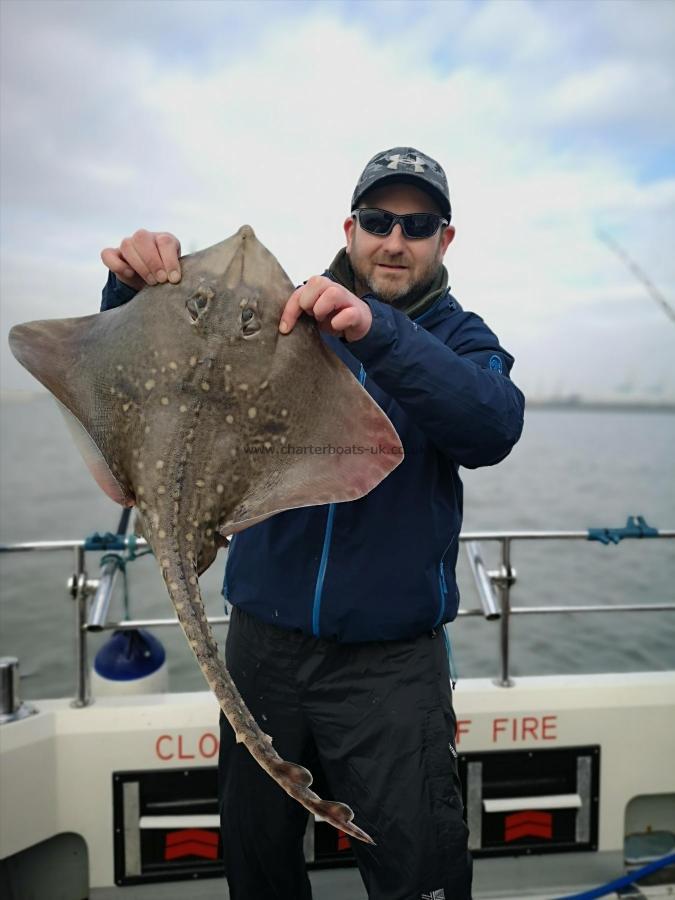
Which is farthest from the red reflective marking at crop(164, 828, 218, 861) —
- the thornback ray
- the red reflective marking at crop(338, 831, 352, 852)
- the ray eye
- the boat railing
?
the ray eye

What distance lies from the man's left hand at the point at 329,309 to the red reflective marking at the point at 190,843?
2.46 metres

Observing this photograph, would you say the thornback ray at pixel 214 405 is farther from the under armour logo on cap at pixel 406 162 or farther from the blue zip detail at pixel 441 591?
the under armour logo on cap at pixel 406 162

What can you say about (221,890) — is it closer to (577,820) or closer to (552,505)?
(577,820)

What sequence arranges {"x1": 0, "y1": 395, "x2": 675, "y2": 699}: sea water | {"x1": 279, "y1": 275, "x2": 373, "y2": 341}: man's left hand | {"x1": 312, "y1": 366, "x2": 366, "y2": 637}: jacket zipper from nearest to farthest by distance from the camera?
{"x1": 279, "y1": 275, "x2": 373, "y2": 341}: man's left hand → {"x1": 312, "y1": 366, "x2": 366, "y2": 637}: jacket zipper → {"x1": 0, "y1": 395, "x2": 675, "y2": 699}: sea water

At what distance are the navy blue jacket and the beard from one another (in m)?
0.10

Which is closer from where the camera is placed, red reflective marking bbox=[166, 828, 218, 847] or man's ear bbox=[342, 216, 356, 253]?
man's ear bbox=[342, 216, 356, 253]

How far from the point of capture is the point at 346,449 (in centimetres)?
180

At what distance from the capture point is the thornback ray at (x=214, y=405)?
172cm

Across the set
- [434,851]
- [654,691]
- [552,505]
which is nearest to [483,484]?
[552,505]

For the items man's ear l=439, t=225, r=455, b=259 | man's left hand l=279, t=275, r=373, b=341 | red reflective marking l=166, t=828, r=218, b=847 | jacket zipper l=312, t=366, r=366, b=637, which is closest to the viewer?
man's left hand l=279, t=275, r=373, b=341

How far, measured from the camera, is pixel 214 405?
1.74m

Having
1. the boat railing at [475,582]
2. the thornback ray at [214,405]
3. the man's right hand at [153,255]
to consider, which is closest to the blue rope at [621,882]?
the boat railing at [475,582]

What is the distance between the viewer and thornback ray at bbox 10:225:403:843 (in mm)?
1723

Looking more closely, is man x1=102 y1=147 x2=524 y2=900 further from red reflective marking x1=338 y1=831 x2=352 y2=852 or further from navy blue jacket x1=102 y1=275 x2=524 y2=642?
red reflective marking x1=338 y1=831 x2=352 y2=852
